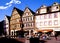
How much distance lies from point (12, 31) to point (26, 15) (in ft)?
31.2

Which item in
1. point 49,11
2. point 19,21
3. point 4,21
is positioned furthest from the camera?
point 4,21

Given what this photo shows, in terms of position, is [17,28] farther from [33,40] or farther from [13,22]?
[33,40]

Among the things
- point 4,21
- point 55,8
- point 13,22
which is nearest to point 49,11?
point 55,8

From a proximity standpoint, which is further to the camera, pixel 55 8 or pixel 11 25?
pixel 11 25

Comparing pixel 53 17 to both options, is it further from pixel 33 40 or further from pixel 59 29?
pixel 33 40

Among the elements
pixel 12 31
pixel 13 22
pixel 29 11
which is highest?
pixel 29 11

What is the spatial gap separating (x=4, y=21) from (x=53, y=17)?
80.5 ft

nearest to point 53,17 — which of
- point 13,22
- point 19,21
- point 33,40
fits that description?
point 19,21

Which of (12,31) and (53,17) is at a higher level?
(53,17)

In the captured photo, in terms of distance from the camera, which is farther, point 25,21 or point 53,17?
point 25,21

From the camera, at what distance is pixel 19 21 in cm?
5103

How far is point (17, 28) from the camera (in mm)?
51875

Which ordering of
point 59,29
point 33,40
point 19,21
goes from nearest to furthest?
point 33,40
point 59,29
point 19,21

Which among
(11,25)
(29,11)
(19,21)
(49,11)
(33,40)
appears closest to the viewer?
(33,40)
